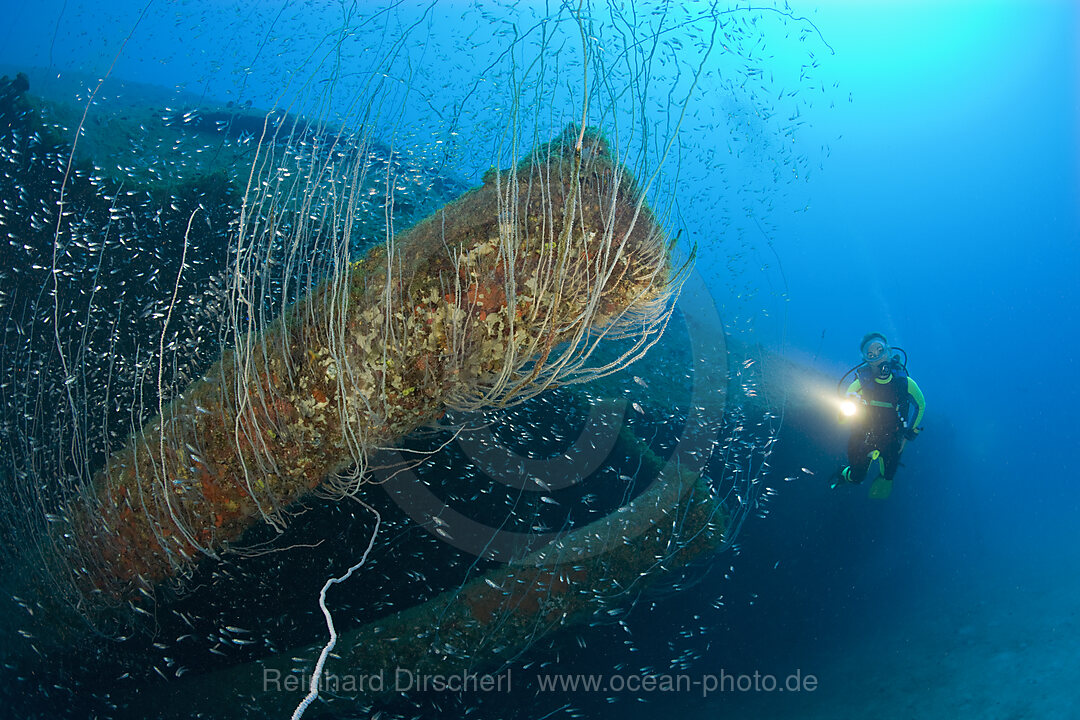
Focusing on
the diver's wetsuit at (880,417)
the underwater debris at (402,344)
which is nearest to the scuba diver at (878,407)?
the diver's wetsuit at (880,417)

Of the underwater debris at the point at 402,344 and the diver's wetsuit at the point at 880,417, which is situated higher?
the diver's wetsuit at the point at 880,417

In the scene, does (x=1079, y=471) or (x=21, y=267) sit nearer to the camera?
(x=21, y=267)

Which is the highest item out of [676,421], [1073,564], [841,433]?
[1073,564]

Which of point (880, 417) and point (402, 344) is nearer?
point (402, 344)

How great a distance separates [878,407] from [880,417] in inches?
9.1

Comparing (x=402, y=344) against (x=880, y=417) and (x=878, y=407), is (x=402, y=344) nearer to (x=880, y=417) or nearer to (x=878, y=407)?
(x=878, y=407)

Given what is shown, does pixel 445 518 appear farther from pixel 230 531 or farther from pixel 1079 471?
pixel 1079 471

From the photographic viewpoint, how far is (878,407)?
393 inches

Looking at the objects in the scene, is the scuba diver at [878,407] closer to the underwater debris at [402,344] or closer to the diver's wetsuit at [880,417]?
the diver's wetsuit at [880,417]

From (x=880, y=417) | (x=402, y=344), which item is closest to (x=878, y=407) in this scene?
(x=880, y=417)

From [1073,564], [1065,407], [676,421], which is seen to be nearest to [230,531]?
[676,421]

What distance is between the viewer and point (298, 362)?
10.5ft

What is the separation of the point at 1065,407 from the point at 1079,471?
37.4 ft

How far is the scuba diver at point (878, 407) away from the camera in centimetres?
993
